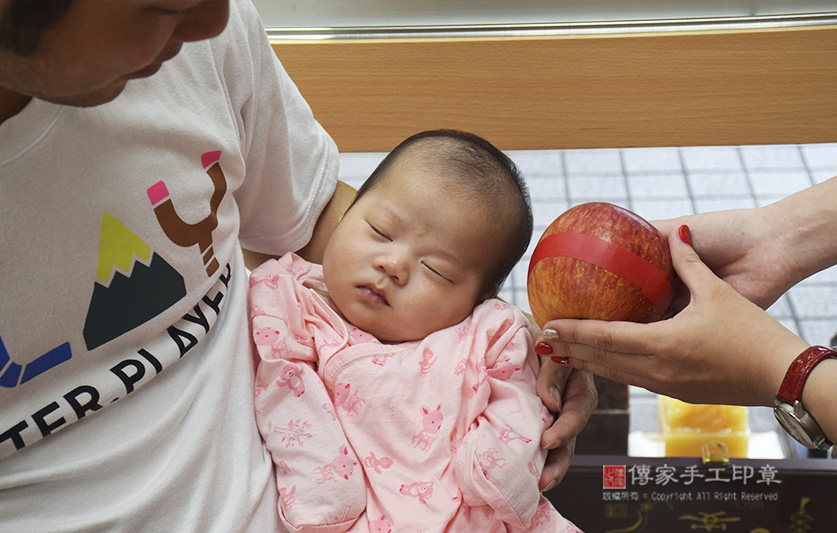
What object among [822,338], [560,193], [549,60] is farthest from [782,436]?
[549,60]

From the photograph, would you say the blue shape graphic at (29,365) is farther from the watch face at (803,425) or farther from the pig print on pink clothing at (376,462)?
the watch face at (803,425)

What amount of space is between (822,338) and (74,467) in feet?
7.21

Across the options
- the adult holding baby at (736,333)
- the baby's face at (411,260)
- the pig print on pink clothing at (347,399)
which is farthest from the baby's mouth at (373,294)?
the adult holding baby at (736,333)

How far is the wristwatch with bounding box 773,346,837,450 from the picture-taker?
36.3 inches

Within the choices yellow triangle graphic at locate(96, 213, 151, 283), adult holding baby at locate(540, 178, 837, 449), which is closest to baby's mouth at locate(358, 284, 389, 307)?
adult holding baby at locate(540, 178, 837, 449)

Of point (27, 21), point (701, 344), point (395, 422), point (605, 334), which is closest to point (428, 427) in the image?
point (395, 422)

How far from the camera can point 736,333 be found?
0.98 metres

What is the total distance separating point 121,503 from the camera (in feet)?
2.72

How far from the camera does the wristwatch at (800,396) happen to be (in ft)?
3.03

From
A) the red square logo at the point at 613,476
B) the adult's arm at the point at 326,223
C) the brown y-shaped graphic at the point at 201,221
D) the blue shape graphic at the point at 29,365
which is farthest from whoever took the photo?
the red square logo at the point at 613,476

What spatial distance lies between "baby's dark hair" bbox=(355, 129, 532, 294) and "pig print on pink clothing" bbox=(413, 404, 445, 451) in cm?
25

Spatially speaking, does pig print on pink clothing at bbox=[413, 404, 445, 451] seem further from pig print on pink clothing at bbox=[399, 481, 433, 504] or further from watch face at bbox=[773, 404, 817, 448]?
watch face at bbox=[773, 404, 817, 448]

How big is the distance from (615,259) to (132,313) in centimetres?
61

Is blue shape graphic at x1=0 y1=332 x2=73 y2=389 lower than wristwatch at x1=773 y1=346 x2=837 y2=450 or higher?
higher
